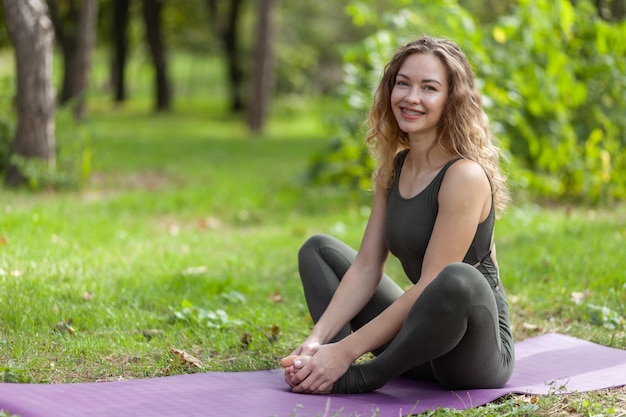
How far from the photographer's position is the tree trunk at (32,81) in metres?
8.36

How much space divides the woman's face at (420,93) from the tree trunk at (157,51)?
63.1 feet

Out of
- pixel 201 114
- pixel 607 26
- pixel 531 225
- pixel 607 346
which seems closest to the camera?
pixel 607 346

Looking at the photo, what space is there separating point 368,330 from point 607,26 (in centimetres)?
624

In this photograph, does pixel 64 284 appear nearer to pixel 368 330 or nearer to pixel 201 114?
pixel 368 330

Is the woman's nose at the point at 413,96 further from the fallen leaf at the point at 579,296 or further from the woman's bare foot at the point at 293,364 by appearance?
the fallen leaf at the point at 579,296

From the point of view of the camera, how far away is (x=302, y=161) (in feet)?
44.9

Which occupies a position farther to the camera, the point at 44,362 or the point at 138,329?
the point at 138,329

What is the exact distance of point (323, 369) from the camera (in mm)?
3420

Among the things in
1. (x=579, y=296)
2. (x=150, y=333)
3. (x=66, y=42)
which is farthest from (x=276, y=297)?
(x=66, y=42)

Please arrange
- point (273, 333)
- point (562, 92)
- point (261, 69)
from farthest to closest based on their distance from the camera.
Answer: point (261, 69)
point (562, 92)
point (273, 333)

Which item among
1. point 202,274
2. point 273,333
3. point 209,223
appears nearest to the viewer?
point 273,333

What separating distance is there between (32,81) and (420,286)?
6201 millimetres

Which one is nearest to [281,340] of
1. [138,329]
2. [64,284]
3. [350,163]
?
[138,329]

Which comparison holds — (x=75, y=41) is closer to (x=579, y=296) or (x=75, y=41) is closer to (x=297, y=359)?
(x=579, y=296)
